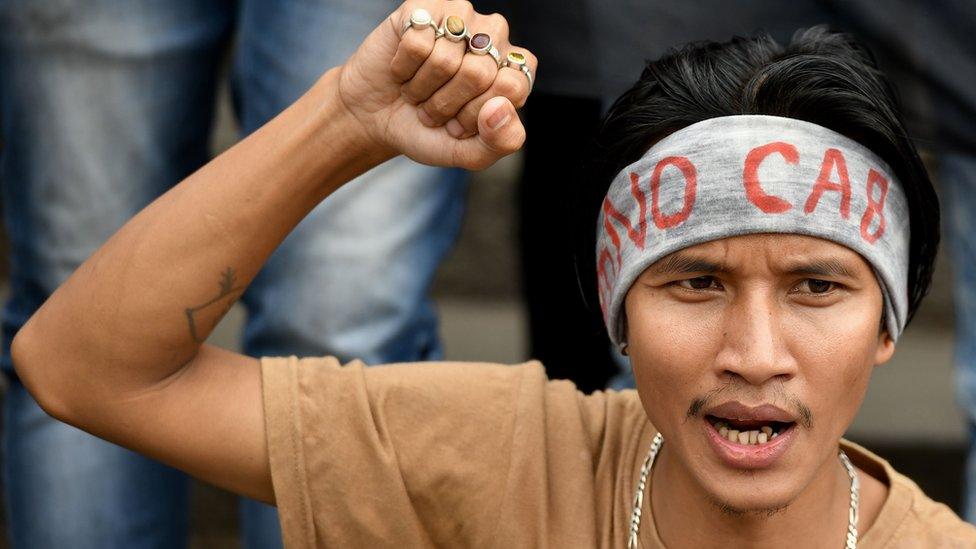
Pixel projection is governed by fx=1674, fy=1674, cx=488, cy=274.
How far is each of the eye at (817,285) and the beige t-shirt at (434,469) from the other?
38 cm

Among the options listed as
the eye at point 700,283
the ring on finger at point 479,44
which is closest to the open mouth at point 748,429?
the eye at point 700,283

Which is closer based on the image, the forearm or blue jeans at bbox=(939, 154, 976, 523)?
the forearm

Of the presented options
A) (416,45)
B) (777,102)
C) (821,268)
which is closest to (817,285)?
(821,268)

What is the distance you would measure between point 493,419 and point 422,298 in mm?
612

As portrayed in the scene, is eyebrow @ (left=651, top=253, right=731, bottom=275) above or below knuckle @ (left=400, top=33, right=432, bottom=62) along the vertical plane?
below

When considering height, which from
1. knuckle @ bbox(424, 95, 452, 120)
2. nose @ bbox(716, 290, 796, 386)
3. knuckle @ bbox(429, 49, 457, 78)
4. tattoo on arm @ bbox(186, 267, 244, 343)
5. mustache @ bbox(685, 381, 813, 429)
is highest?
knuckle @ bbox(429, 49, 457, 78)

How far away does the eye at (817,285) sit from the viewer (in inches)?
94.1

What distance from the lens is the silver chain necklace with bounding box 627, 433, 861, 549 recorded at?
2551 millimetres

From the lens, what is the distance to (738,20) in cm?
297

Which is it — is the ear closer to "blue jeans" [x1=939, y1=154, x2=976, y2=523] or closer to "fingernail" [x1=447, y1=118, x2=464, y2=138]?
"blue jeans" [x1=939, y1=154, x2=976, y2=523]

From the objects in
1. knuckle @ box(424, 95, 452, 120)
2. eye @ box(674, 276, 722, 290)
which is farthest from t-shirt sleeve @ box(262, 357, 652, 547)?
knuckle @ box(424, 95, 452, 120)

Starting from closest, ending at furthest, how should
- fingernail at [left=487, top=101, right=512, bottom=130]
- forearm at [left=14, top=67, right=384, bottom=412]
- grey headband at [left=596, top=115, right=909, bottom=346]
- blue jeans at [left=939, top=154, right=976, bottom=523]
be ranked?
fingernail at [left=487, top=101, right=512, bottom=130]
grey headband at [left=596, top=115, right=909, bottom=346]
forearm at [left=14, top=67, right=384, bottom=412]
blue jeans at [left=939, top=154, right=976, bottom=523]

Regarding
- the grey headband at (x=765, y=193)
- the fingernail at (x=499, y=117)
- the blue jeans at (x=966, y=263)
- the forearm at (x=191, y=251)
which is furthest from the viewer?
the blue jeans at (x=966, y=263)

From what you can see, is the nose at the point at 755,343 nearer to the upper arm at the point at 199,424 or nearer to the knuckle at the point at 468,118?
the knuckle at the point at 468,118
